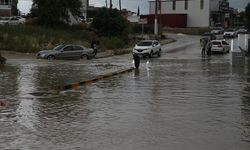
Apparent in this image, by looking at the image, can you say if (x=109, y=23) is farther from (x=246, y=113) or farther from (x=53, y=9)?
(x=246, y=113)

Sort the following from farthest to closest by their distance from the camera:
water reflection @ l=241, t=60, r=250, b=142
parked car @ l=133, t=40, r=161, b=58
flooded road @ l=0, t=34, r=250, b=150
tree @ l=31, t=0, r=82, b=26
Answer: tree @ l=31, t=0, r=82, b=26
parked car @ l=133, t=40, r=161, b=58
water reflection @ l=241, t=60, r=250, b=142
flooded road @ l=0, t=34, r=250, b=150

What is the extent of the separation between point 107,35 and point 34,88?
50.2m

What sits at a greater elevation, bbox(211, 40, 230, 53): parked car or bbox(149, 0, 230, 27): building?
bbox(149, 0, 230, 27): building

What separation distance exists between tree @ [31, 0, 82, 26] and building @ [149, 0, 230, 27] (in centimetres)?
4693

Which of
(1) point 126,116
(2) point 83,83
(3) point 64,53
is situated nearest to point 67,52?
(3) point 64,53

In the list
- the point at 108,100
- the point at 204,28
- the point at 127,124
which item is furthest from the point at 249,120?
the point at 204,28

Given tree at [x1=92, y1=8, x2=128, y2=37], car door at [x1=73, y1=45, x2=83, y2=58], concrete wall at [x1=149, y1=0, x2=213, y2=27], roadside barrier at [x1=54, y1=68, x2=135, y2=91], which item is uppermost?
concrete wall at [x1=149, y1=0, x2=213, y2=27]

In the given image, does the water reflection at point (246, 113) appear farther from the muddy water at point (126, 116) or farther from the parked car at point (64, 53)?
the parked car at point (64, 53)

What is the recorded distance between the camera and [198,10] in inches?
4631

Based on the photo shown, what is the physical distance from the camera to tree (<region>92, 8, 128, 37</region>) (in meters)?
71.2

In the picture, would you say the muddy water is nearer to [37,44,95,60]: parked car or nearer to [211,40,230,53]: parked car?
[37,44,95,60]: parked car

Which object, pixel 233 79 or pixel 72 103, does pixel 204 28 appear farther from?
pixel 72 103

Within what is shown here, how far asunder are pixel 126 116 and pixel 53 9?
54295 millimetres

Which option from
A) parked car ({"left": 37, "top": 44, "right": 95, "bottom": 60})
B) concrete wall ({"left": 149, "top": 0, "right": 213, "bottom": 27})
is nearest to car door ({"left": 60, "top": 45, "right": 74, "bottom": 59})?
parked car ({"left": 37, "top": 44, "right": 95, "bottom": 60})
